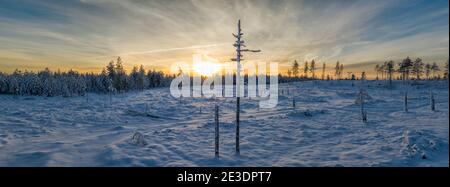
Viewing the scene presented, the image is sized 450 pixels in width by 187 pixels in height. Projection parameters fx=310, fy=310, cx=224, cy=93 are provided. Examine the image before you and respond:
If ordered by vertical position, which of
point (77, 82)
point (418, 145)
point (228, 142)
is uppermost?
point (77, 82)

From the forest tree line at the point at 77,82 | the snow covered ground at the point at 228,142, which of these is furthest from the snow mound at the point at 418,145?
the forest tree line at the point at 77,82

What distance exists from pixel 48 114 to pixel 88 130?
1023cm

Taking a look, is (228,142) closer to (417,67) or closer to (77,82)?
→ (77,82)

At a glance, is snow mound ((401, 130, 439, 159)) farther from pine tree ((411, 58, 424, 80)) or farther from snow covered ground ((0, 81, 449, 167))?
pine tree ((411, 58, 424, 80))

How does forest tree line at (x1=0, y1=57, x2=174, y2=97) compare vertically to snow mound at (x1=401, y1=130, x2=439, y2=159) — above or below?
above

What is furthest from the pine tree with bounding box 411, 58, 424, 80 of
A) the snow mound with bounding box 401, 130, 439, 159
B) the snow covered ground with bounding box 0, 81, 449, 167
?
the snow mound with bounding box 401, 130, 439, 159

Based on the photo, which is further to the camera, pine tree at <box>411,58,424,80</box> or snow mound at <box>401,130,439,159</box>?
pine tree at <box>411,58,424,80</box>

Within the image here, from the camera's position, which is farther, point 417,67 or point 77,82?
point 417,67

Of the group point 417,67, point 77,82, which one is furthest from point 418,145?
point 417,67

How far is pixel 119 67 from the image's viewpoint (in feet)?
297

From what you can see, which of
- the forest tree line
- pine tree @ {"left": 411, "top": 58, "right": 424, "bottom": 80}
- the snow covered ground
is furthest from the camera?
pine tree @ {"left": 411, "top": 58, "right": 424, "bottom": 80}

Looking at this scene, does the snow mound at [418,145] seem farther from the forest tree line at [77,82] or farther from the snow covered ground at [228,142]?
the forest tree line at [77,82]
